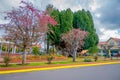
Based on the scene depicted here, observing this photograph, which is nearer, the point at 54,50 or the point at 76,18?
the point at 54,50

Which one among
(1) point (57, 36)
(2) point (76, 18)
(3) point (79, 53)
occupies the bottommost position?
(3) point (79, 53)

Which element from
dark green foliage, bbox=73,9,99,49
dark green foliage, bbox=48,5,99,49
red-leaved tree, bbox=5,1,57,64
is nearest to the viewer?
red-leaved tree, bbox=5,1,57,64

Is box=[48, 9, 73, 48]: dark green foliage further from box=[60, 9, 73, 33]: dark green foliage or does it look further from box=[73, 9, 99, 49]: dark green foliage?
box=[73, 9, 99, 49]: dark green foliage

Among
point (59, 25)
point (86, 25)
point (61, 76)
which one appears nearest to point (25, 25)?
point (61, 76)

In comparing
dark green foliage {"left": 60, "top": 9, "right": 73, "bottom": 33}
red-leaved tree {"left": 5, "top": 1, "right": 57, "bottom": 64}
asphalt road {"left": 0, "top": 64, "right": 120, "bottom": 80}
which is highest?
dark green foliage {"left": 60, "top": 9, "right": 73, "bottom": 33}

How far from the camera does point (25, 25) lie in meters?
20.4

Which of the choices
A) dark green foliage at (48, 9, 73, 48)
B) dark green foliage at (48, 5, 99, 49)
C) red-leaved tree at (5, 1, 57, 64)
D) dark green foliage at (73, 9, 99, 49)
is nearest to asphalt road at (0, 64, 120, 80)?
red-leaved tree at (5, 1, 57, 64)

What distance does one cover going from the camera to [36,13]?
21031 millimetres

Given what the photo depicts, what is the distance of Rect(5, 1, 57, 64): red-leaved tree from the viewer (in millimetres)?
20125

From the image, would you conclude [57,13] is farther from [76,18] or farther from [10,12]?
[10,12]

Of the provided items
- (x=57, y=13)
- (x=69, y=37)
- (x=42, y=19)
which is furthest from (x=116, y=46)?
(x=42, y=19)

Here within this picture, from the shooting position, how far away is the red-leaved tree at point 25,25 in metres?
20.1

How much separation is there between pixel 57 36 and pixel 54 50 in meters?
3.27

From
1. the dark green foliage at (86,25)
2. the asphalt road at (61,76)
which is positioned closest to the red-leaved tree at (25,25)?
the asphalt road at (61,76)
